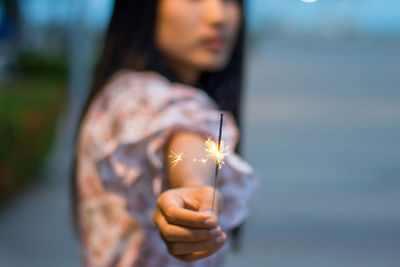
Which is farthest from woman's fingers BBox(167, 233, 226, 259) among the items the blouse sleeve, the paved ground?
the paved ground

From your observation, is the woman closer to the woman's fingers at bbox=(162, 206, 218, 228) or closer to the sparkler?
the sparkler

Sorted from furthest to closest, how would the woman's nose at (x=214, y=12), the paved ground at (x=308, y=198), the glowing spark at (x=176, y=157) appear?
the paved ground at (x=308, y=198) → the woman's nose at (x=214, y=12) → the glowing spark at (x=176, y=157)

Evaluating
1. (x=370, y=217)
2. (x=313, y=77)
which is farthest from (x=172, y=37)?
(x=313, y=77)

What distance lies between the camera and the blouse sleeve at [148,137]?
736mm

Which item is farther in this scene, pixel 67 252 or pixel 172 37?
pixel 67 252

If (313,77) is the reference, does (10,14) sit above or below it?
above

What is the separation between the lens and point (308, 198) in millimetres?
3990

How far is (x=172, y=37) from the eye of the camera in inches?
34.2

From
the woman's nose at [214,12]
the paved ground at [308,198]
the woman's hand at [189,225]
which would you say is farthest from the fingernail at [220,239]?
the paved ground at [308,198]

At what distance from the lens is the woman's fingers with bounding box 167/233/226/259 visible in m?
0.46

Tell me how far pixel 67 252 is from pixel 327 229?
1669mm

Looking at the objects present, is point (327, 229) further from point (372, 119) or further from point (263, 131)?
point (372, 119)

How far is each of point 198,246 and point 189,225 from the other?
0.09 feet

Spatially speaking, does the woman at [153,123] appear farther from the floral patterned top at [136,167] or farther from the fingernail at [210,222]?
the fingernail at [210,222]
